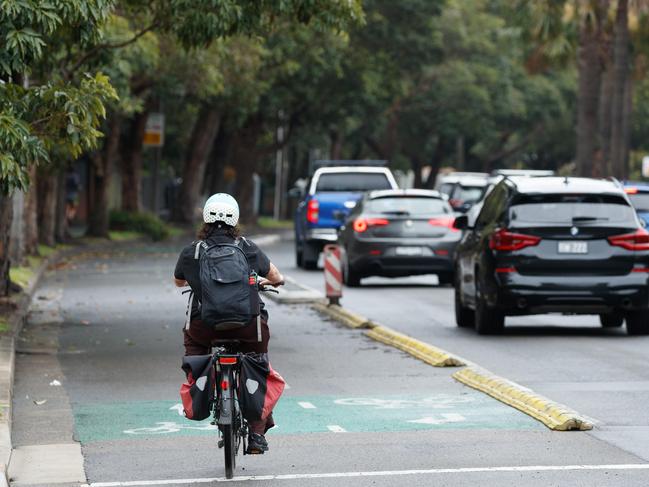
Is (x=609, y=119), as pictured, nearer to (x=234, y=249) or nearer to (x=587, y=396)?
(x=587, y=396)

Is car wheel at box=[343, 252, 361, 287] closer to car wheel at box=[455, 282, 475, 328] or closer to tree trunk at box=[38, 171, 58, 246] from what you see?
car wheel at box=[455, 282, 475, 328]

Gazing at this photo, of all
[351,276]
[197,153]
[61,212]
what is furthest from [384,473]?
[197,153]

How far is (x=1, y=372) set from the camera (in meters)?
13.2

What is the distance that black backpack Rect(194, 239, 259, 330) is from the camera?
9.08m

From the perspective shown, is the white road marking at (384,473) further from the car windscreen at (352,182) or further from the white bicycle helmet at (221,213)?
the car windscreen at (352,182)

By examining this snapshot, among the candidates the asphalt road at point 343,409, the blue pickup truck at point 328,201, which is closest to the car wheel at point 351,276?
the blue pickup truck at point 328,201

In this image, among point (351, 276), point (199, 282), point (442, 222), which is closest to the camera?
point (199, 282)

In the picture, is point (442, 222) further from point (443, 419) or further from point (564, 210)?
point (443, 419)

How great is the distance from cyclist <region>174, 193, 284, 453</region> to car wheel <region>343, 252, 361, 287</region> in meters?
16.6

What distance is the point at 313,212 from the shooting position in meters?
30.8

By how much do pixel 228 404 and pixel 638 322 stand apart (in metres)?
9.54

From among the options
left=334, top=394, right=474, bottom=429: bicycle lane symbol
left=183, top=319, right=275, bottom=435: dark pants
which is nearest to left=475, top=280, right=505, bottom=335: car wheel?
left=334, top=394, right=474, bottom=429: bicycle lane symbol

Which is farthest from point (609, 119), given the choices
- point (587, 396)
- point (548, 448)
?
point (548, 448)

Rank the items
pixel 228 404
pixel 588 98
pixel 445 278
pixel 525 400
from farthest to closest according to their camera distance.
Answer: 1. pixel 588 98
2. pixel 445 278
3. pixel 525 400
4. pixel 228 404
